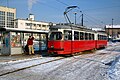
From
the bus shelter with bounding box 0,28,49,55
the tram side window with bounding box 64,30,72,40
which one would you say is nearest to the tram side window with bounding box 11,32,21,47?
the bus shelter with bounding box 0,28,49,55

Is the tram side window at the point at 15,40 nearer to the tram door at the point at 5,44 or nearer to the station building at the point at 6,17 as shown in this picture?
the tram door at the point at 5,44

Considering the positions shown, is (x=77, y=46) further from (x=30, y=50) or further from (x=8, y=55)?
(x=8, y=55)

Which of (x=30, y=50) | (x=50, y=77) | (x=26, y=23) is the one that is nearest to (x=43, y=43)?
(x=30, y=50)

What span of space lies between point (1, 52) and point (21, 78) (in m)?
12.6

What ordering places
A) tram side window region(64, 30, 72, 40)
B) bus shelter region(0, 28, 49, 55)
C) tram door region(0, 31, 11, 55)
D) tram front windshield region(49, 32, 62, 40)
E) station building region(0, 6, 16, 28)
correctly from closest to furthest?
tram front windshield region(49, 32, 62, 40) < tram side window region(64, 30, 72, 40) < bus shelter region(0, 28, 49, 55) < tram door region(0, 31, 11, 55) < station building region(0, 6, 16, 28)

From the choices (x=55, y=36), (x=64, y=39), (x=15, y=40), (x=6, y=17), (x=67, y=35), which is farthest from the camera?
(x=6, y=17)

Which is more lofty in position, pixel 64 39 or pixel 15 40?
pixel 64 39

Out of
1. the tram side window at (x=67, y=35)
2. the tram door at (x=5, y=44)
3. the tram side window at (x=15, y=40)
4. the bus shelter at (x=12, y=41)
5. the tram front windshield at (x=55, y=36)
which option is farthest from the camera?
the tram side window at (x=15, y=40)

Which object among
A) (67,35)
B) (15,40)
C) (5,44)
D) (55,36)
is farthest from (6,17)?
(67,35)

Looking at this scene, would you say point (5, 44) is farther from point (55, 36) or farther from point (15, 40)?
point (55, 36)

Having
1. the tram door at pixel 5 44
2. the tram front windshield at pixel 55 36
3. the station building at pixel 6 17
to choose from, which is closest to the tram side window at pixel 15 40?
the tram door at pixel 5 44

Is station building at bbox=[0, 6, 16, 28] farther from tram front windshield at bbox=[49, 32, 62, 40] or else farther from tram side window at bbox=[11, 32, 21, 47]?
tram front windshield at bbox=[49, 32, 62, 40]

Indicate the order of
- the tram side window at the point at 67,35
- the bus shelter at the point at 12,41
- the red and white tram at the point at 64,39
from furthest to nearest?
1. the bus shelter at the point at 12,41
2. the tram side window at the point at 67,35
3. the red and white tram at the point at 64,39

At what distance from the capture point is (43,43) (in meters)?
27.3
